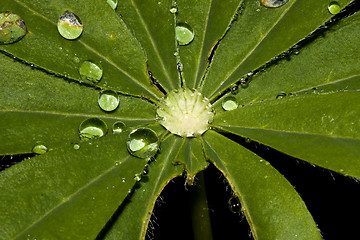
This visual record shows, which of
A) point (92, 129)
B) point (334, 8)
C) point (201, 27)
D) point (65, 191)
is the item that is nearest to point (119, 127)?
point (92, 129)

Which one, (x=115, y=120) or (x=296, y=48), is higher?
(x=296, y=48)

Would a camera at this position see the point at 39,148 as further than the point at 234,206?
No

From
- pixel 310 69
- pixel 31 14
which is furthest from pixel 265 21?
pixel 31 14

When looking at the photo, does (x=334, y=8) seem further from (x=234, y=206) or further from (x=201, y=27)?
(x=234, y=206)

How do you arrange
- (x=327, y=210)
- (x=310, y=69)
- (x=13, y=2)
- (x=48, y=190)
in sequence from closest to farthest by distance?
(x=48, y=190)
(x=13, y=2)
(x=310, y=69)
(x=327, y=210)

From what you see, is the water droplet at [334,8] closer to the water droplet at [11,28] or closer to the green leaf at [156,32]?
the green leaf at [156,32]

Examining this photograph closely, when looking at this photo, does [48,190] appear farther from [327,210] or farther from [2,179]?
[327,210]

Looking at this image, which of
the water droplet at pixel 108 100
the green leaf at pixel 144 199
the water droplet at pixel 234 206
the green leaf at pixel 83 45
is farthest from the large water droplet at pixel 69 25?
the water droplet at pixel 234 206
